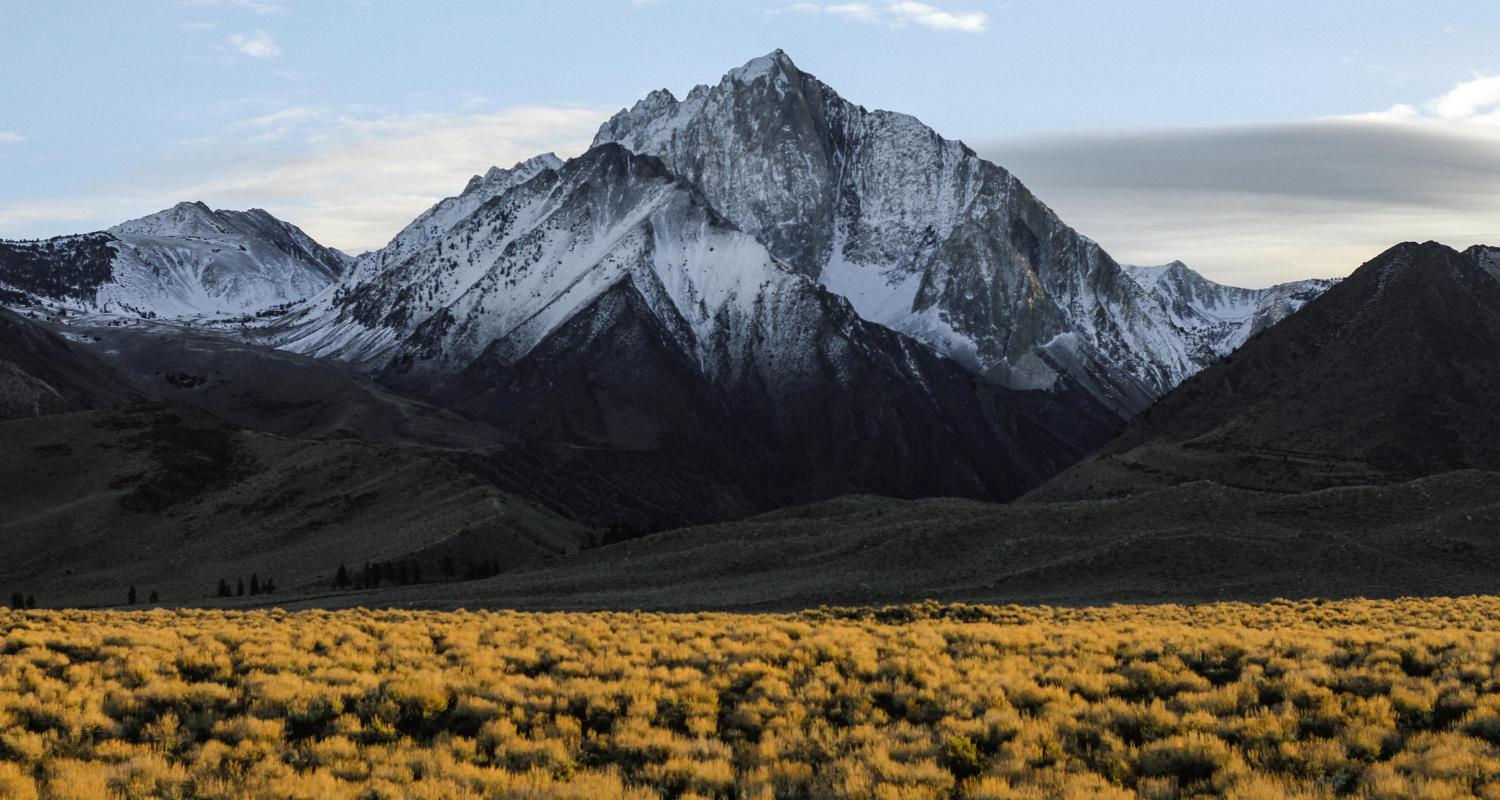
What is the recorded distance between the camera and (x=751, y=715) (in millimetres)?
21547

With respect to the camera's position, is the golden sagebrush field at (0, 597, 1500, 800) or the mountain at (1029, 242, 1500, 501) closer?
the golden sagebrush field at (0, 597, 1500, 800)

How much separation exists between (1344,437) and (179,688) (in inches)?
7169

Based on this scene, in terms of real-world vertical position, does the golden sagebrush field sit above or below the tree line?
above

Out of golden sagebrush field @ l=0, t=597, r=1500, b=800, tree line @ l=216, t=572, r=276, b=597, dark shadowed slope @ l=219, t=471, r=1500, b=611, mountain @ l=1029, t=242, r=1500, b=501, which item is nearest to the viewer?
golden sagebrush field @ l=0, t=597, r=1500, b=800

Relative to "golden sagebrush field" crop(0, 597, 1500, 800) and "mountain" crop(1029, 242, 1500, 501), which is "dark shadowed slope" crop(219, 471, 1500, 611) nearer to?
"golden sagebrush field" crop(0, 597, 1500, 800)

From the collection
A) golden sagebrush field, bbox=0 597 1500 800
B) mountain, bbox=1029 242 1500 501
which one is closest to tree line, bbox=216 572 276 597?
golden sagebrush field, bbox=0 597 1500 800

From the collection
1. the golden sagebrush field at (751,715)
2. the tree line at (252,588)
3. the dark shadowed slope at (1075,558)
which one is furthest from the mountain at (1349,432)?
the golden sagebrush field at (751,715)

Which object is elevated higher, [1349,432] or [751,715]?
[1349,432]

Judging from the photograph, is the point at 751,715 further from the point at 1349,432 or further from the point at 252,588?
the point at 1349,432

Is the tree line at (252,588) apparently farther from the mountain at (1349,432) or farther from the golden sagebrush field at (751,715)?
the mountain at (1349,432)

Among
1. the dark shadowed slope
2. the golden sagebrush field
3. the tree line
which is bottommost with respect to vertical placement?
the tree line

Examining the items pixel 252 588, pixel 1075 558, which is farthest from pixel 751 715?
pixel 252 588

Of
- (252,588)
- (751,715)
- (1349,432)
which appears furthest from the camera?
(1349,432)

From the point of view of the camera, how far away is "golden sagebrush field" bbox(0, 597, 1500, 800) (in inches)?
680
